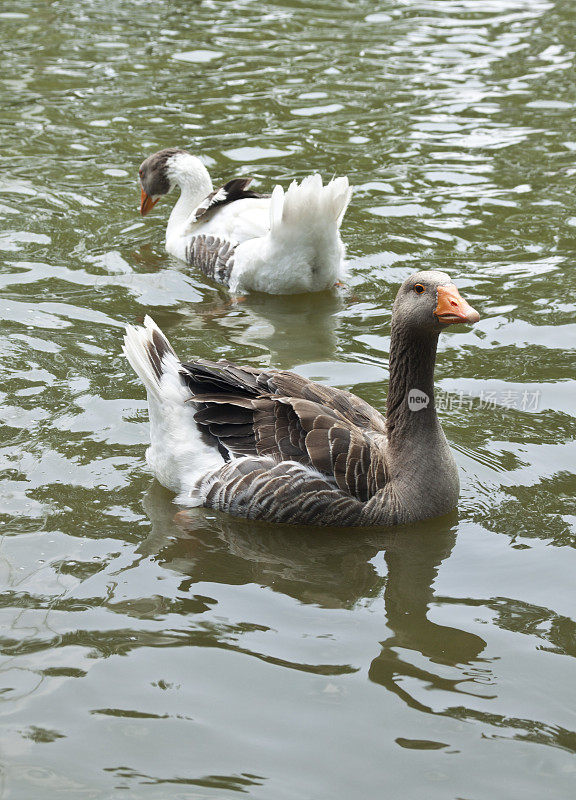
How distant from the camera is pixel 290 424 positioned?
22.3 feet

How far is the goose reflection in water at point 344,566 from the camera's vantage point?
5551 mm

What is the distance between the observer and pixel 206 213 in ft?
36.9

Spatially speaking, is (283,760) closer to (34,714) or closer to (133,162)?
(34,714)

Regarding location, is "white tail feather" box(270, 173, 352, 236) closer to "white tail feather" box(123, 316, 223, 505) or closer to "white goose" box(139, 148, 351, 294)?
"white goose" box(139, 148, 351, 294)

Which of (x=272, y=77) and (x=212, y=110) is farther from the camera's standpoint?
(x=272, y=77)

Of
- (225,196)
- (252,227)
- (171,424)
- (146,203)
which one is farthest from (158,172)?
(171,424)

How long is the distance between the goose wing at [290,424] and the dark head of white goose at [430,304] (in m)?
0.73

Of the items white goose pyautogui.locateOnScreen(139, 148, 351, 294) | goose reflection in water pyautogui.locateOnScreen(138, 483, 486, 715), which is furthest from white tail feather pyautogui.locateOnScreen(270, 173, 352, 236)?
goose reflection in water pyautogui.locateOnScreen(138, 483, 486, 715)

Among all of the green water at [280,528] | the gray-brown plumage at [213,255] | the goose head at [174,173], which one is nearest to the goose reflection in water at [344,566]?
the green water at [280,528]

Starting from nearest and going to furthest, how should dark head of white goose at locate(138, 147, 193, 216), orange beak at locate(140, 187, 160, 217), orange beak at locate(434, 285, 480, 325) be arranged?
orange beak at locate(434, 285, 480, 325) < dark head of white goose at locate(138, 147, 193, 216) < orange beak at locate(140, 187, 160, 217)

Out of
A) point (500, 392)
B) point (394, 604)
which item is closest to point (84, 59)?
point (500, 392)

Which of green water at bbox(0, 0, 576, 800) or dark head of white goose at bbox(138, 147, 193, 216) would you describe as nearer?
green water at bbox(0, 0, 576, 800)

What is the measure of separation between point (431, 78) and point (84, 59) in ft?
17.2

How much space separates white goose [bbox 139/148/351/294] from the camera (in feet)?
31.7
